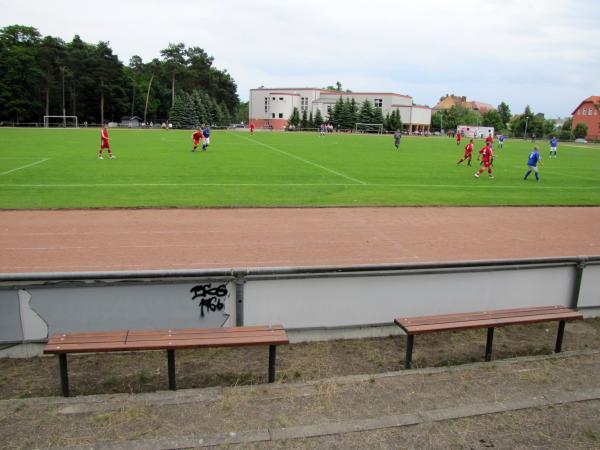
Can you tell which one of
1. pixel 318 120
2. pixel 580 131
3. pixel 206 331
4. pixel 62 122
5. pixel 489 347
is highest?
pixel 318 120

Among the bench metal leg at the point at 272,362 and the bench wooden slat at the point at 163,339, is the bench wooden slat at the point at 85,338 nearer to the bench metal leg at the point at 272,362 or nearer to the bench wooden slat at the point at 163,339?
the bench wooden slat at the point at 163,339

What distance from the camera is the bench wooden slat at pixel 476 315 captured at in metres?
6.05

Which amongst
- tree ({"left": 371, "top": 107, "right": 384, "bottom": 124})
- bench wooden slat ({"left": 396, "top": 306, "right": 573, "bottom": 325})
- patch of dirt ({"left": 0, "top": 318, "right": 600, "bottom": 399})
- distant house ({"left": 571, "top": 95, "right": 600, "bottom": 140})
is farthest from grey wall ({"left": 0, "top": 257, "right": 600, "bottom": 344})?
distant house ({"left": 571, "top": 95, "right": 600, "bottom": 140})

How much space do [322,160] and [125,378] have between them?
87.9 feet

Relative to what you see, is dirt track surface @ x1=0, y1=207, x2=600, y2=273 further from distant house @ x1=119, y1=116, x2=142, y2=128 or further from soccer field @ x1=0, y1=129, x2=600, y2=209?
distant house @ x1=119, y1=116, x2=142, y2=128

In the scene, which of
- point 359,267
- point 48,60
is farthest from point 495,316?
point 48,60

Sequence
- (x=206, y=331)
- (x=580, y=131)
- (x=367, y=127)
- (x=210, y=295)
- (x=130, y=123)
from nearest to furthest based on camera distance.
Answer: (x=206, y=331) < (x=210, y=295) < (x=130, y=123) < (x=580, y=131) < (x=367, y=127)

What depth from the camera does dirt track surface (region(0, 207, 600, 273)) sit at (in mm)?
9805

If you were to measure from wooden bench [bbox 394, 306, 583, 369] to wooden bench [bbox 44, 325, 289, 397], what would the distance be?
1.52m

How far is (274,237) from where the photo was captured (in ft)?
38.2

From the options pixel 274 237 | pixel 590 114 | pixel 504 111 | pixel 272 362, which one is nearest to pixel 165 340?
pixel 272 362

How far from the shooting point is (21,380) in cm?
546

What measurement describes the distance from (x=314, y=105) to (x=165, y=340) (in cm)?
12566

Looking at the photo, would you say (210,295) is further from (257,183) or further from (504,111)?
(504,111)
